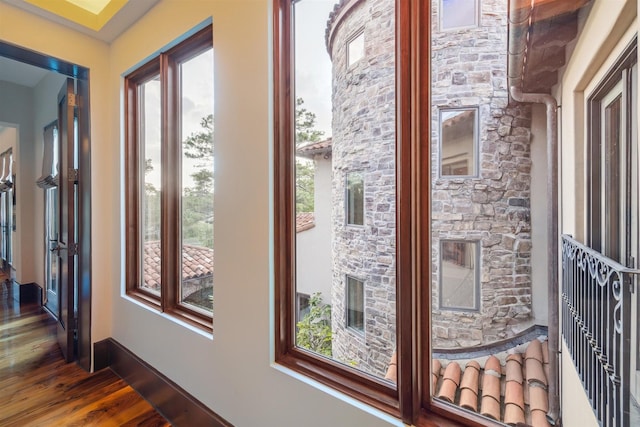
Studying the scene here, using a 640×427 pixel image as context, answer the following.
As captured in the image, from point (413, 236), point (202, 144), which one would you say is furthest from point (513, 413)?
point (202, 144)

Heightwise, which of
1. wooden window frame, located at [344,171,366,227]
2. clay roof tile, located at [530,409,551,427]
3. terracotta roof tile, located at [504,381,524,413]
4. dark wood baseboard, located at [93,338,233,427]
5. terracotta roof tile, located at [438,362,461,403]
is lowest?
dark wood baseboard, located at [93,338,233,427]

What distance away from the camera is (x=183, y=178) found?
201 cm

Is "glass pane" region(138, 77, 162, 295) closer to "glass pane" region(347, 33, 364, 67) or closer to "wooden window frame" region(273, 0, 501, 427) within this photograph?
"glass pane" region(347, 33, 364, 67)

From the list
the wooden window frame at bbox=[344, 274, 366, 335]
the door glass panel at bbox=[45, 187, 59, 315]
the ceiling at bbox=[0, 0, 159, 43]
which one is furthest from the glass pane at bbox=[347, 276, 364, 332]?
the door glass panel at bbox=[45, 187, 59, 315]

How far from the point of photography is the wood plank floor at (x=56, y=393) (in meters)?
1.81

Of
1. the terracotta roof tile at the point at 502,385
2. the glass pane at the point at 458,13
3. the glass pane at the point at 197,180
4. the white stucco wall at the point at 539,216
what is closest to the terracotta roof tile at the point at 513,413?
the terracotta roof tile at the point at 502,385

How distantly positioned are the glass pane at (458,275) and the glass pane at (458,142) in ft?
1.24

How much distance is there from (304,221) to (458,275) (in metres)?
0.82

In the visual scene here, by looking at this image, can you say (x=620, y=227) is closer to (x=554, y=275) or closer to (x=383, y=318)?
(x=554, y=275)

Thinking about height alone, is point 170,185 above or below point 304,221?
above

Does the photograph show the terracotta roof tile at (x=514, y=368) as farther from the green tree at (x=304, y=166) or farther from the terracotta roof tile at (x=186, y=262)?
the terracotta roof tile at (x=186, y=262)

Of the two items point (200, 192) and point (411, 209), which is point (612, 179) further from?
point (200, 192)

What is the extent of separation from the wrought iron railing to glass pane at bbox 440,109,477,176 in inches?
21.5

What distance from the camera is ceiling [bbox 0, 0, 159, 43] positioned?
1910mm
